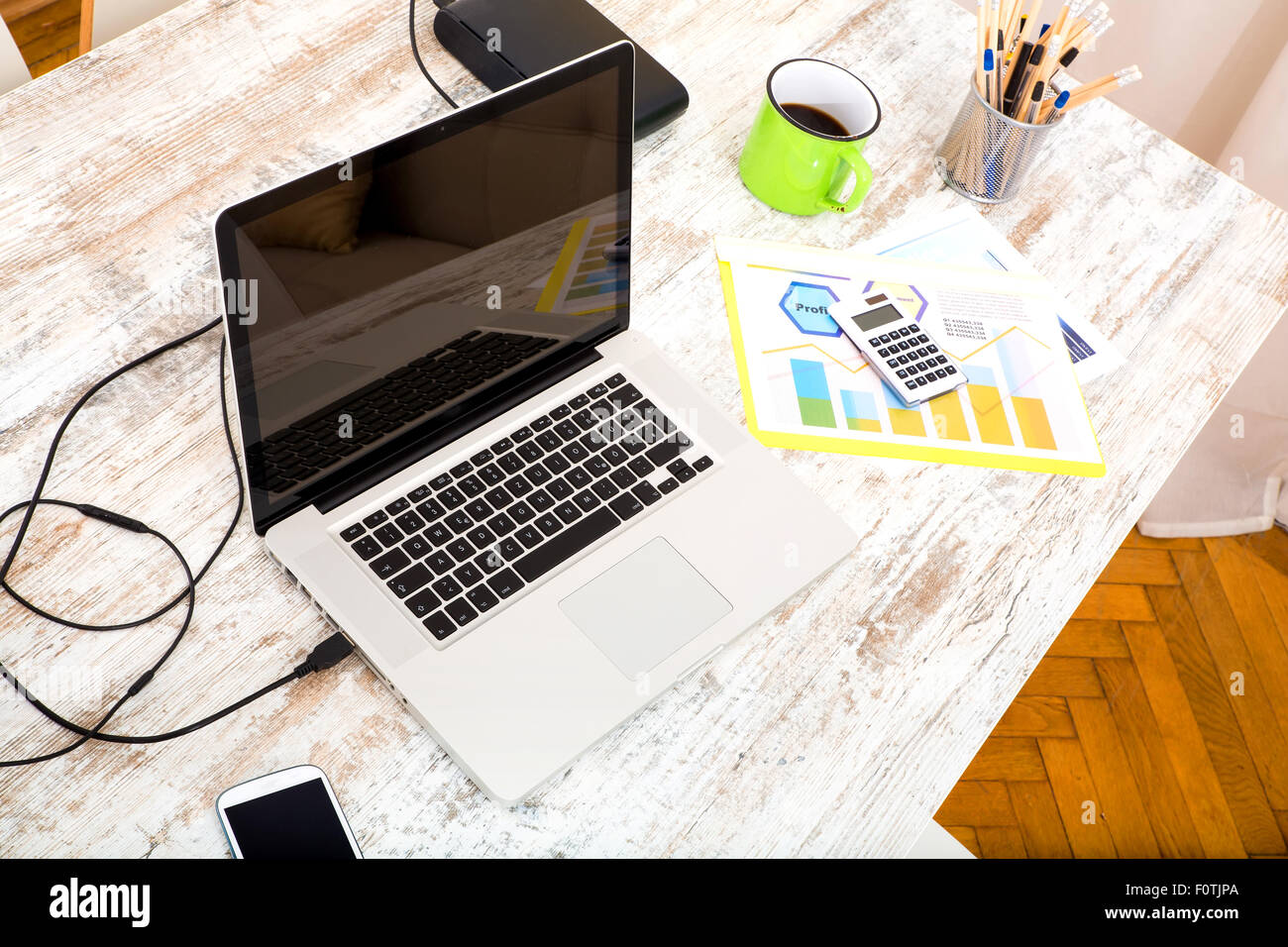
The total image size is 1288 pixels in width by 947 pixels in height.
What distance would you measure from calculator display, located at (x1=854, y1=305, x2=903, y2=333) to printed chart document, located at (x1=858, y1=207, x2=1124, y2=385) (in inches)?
3.4

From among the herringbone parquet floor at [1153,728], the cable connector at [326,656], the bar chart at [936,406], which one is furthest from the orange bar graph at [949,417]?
the herringbone parquet floor at [1153,728]

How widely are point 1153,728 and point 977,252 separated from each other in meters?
1.05

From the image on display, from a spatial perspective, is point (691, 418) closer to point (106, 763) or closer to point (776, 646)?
point (776, 646)

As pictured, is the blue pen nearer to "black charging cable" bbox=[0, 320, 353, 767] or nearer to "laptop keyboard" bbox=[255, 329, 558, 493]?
"laptop keyboard" bbox=[255, 329, 558, 493]

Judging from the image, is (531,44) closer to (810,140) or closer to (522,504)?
(810,140)

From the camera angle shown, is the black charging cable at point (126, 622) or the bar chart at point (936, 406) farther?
the bar chart at point (936, 406)

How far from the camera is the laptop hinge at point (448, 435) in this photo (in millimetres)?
747

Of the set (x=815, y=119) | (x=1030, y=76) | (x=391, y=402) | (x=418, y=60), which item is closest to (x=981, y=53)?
(x=1030, y=76)

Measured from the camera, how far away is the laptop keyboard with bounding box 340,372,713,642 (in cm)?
72


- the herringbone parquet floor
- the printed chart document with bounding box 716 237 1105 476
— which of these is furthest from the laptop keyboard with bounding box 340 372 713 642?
the herringbone parquet floor

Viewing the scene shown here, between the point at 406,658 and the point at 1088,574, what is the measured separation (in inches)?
22.4

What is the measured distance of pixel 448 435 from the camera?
0.79 meters

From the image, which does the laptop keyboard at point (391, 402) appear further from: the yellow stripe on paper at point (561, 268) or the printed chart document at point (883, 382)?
the printed chart document at point (883, 382)

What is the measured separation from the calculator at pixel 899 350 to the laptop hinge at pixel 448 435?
258mm
